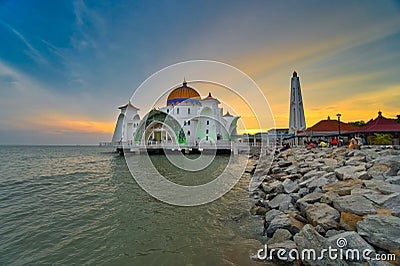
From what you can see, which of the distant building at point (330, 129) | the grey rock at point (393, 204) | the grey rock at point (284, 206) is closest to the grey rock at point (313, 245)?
the grey rock at point (393, 204)

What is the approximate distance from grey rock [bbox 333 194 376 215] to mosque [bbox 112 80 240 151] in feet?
93.7

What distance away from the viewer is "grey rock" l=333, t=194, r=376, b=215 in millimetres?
3239

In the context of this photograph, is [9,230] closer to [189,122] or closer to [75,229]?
[75,229]

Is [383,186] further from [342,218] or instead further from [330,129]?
[330,129]

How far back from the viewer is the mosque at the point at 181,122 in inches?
1286

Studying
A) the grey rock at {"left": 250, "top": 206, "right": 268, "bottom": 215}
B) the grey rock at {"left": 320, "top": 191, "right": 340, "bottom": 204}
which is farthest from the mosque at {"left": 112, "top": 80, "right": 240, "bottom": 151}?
the grey rock at {"left": 320, "top": 191, "right": 340, "bottom": 204}

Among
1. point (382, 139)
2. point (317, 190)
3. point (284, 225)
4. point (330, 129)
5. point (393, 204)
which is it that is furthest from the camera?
point (330, 129)

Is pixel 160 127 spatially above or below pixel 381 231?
above

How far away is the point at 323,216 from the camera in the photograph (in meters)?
3.51

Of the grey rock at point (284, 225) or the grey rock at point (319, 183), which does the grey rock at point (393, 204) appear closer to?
the grey rock at point (284, 225)

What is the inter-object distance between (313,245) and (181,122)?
3292 centimetres

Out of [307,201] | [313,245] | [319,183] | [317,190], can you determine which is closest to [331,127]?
[319,183]

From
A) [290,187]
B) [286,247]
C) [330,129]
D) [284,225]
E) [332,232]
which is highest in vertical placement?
[330,129]

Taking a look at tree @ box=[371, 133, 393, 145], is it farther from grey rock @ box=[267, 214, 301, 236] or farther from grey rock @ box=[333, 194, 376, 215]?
grey rock @ box=[267, 214, 301, 236]
